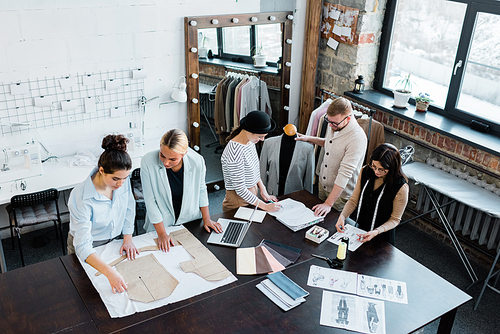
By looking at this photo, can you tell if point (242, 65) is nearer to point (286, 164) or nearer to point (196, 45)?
point (196, 45)

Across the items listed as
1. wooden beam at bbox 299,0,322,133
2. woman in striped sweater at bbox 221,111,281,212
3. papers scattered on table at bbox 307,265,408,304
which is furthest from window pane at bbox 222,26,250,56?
papers scattered on table at bbox 307,265,408,304

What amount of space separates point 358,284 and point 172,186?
1367mm

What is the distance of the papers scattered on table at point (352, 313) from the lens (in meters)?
2.36

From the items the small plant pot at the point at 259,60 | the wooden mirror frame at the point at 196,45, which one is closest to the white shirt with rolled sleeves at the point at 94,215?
the wooden mirror frame at the point at 196,45

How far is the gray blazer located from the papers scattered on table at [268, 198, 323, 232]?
0.39m

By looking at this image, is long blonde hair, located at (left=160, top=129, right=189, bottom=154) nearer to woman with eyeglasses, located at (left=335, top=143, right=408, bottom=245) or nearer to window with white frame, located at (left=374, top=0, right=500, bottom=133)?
woman with eyeglasses, located at (left=335, top=143, right=408, bottom=245)

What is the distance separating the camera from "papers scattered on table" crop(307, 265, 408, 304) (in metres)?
2.58

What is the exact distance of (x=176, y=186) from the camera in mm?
3025

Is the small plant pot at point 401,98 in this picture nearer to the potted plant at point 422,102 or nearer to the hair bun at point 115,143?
the potted plant at point 422,102

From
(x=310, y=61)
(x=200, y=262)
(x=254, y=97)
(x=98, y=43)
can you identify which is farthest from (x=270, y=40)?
(x=200, y=262)

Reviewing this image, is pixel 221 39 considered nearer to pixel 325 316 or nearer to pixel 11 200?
pixel 11 200

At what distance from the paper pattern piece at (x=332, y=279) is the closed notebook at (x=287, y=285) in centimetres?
10

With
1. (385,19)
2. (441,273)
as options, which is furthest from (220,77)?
(441,273)

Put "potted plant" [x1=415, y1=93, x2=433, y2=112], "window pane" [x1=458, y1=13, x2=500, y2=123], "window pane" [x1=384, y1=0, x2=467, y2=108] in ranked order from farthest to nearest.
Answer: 1. "potted plant" [x1=415, y1=93, x2=433, y2=112]
2. "window pane" [x1=384, y1=0, x2=467, y2=108]
3. "window pane" [x1=458, y1=13, x2=500, y2=123]
